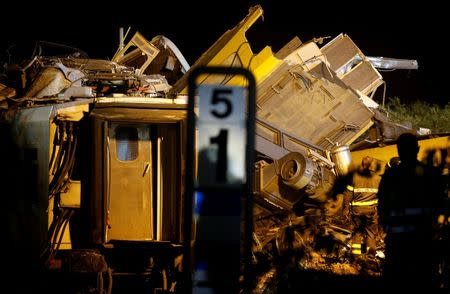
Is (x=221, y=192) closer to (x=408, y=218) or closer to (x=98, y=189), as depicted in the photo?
(x=408, y=218)

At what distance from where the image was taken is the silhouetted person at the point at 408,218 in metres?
4.88

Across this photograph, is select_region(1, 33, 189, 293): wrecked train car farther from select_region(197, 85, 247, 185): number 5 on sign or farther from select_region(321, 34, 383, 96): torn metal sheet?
select_region(321, 34, 383, 96): torn metal sheet

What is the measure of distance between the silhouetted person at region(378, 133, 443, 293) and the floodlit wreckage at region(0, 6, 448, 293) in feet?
8.88

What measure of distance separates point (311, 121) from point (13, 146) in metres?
5.81

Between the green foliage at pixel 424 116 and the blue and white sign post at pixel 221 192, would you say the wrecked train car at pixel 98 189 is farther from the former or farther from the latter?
the green foliage at pixel 424 116

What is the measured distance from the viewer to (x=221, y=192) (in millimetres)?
3412

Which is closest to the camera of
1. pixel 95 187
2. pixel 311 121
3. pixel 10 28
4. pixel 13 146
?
pixel 95 187

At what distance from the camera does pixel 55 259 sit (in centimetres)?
705

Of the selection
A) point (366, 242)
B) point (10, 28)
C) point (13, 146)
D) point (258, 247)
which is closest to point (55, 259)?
point (13, 146)

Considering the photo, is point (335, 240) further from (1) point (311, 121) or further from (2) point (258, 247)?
(1) point (311, 121)

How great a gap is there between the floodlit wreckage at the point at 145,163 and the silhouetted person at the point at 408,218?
271 centimetres

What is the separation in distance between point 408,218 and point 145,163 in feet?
12.2

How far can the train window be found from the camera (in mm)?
7246

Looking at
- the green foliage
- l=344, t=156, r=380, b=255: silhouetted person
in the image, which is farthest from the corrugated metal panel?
the green foliage
